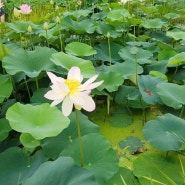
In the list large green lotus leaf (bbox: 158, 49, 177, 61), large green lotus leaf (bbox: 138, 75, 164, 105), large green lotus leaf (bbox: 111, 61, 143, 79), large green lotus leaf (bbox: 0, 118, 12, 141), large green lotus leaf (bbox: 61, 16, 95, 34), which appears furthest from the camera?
large green lotus leaf (bbox: 61, 16, 95, 34)

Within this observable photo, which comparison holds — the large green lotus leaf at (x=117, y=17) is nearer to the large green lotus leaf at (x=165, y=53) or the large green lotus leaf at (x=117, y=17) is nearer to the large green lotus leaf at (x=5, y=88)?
the large green lotus leaf at (x=165, y=53)

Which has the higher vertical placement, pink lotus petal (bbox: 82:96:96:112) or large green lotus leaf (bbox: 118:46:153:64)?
pink lotus petal (bbox: 82:96:96:112)

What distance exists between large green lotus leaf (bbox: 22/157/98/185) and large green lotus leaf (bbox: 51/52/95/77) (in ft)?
2.66

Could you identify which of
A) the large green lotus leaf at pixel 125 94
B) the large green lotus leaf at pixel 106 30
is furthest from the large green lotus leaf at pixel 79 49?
the large green lotus leaf at pixel 106 30

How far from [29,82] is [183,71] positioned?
3.67 ft

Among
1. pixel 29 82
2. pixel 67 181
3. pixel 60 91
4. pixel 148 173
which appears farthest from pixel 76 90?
pixel 29 82

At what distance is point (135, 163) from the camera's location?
159 centimetres

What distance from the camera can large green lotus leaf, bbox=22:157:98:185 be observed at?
1.11 meters

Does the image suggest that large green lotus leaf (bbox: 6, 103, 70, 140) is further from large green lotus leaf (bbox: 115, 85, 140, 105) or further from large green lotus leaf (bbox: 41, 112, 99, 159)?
large green lotus leaf (bbox: 115, 85, 140, 105)

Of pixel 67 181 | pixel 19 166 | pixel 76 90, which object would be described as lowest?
pixel 19 166

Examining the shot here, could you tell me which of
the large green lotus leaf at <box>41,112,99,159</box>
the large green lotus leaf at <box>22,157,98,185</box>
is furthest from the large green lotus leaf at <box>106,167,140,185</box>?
the large green lotus leaf at <box>22,157,98,185</box>

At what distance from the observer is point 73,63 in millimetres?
1975

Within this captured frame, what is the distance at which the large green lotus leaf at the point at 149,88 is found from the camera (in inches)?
74.4

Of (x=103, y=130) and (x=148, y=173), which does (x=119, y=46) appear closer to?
(x=103, y=130)
